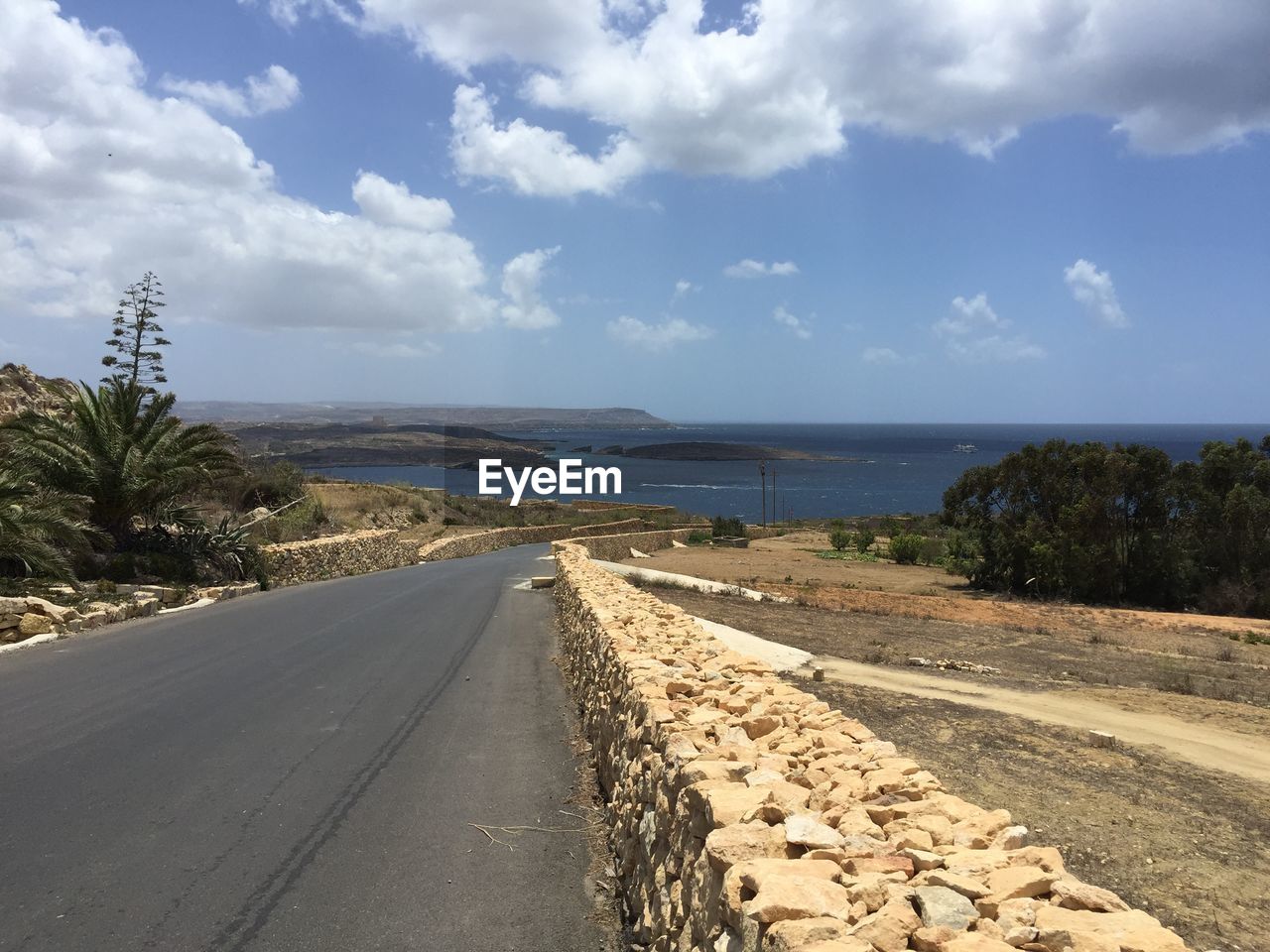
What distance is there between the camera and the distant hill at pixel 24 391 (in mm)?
25172

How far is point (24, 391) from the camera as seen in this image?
1080 inches

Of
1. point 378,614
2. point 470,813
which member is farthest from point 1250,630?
point 470,813

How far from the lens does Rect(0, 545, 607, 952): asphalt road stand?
4.57 meters

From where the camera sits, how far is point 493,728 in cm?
858

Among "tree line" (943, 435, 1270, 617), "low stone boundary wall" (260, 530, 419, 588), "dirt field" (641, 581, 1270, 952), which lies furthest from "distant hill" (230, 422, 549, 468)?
"dirt field" (641, 581, 1270, 952)

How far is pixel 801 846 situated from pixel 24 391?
105 feet

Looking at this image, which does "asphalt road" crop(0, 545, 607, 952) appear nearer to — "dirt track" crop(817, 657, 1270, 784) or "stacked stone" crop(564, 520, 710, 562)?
"dirt track" crop(817, 657, 1270, 784)

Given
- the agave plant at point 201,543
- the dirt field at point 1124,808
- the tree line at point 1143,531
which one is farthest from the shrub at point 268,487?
the tree line at point 1143,531

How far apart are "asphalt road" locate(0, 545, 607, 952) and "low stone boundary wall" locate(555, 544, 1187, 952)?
0.95 metres

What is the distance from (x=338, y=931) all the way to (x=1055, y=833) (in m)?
5.05

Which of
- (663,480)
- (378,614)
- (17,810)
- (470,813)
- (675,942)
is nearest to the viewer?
(675,942)

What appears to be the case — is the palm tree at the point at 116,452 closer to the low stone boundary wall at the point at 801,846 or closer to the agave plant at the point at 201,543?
the agave plant at the point at 201,543

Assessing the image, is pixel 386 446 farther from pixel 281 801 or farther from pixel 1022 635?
pixel 281 801

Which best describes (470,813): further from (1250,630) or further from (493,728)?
(1250,630)
